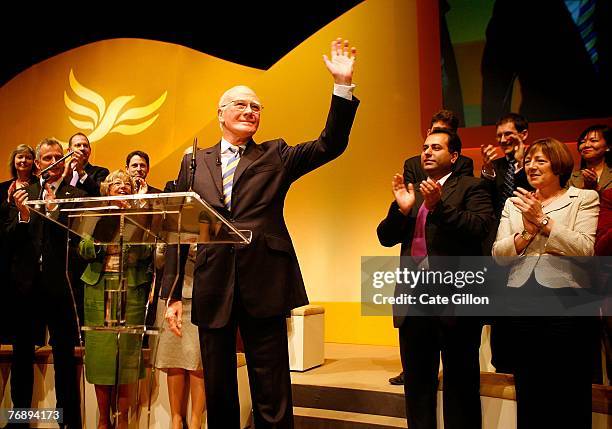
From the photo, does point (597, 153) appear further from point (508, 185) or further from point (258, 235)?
point (258, 235)

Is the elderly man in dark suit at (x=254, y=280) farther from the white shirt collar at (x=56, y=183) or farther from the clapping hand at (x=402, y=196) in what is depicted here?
the white shirt collar at (x=56, y=183)

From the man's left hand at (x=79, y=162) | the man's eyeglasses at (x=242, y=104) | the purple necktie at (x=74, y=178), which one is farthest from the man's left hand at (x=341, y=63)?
the purple necktie at (x=74, y=178)

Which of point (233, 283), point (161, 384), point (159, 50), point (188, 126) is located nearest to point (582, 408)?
point (233, 283)

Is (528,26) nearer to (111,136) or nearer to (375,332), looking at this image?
(375,332)

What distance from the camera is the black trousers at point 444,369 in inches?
94.3

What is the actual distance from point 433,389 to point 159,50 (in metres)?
4.96

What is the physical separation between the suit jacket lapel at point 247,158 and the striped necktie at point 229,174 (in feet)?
0.08

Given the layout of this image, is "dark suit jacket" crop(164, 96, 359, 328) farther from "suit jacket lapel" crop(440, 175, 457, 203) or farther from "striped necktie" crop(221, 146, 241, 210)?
"suit jacket lapel" crop(440, 175, 457, 203)

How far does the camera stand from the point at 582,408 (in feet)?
7.16

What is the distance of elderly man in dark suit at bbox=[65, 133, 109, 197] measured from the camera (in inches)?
169

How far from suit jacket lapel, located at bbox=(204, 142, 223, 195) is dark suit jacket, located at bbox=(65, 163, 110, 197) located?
214 centimetres

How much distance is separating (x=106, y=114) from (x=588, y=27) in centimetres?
472

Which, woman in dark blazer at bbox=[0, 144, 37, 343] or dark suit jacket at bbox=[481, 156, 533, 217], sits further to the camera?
woman in dark blazer at bbox=[0, 144, 37, 343]

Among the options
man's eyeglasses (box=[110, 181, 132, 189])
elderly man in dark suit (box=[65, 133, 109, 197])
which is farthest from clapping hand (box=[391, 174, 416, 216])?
elderly man in dark suit (box=[65, 133, 109, 197])
